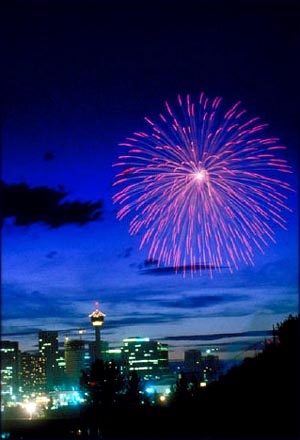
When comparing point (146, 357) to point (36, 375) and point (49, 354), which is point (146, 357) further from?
point (36, 375)

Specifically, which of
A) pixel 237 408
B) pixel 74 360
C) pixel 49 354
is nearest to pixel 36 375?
pixel 49 354

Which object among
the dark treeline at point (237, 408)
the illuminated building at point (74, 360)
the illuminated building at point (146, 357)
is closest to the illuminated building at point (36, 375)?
the illuminated building at point (74, 360)

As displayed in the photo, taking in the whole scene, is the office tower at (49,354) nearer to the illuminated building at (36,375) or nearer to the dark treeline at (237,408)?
the illuminated building at (36,375)

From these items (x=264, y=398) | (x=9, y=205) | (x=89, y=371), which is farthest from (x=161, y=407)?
(x=89, y=371)

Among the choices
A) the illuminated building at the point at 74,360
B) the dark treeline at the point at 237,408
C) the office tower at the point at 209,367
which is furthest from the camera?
the illuminated building at the point at 74,360

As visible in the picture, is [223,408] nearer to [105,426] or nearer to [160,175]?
[105,426]
